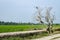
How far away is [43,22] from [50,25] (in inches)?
69.6

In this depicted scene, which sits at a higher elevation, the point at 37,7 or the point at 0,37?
the point at 37,7

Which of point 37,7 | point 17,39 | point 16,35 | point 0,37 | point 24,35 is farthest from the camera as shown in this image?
point 37,7

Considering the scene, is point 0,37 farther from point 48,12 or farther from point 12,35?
point 48,12

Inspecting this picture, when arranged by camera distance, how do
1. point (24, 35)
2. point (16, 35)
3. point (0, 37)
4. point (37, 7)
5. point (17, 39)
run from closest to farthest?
point (0, 37), point (17, 39), point (16, 35), point (24, 35), point (37, 7)

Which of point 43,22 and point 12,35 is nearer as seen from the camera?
point 12,35

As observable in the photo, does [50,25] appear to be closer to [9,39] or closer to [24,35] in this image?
[24,35]

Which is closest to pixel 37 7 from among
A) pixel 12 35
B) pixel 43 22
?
pixel 43 22

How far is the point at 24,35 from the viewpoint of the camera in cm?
2148

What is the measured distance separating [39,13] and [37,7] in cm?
130

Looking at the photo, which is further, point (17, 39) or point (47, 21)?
point (47, 21)

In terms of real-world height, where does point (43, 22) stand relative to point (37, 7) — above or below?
below

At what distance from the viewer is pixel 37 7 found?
3306 centimetres

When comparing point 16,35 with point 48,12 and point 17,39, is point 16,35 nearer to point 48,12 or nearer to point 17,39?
point 17,39

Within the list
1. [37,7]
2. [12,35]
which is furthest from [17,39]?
[37,7]
